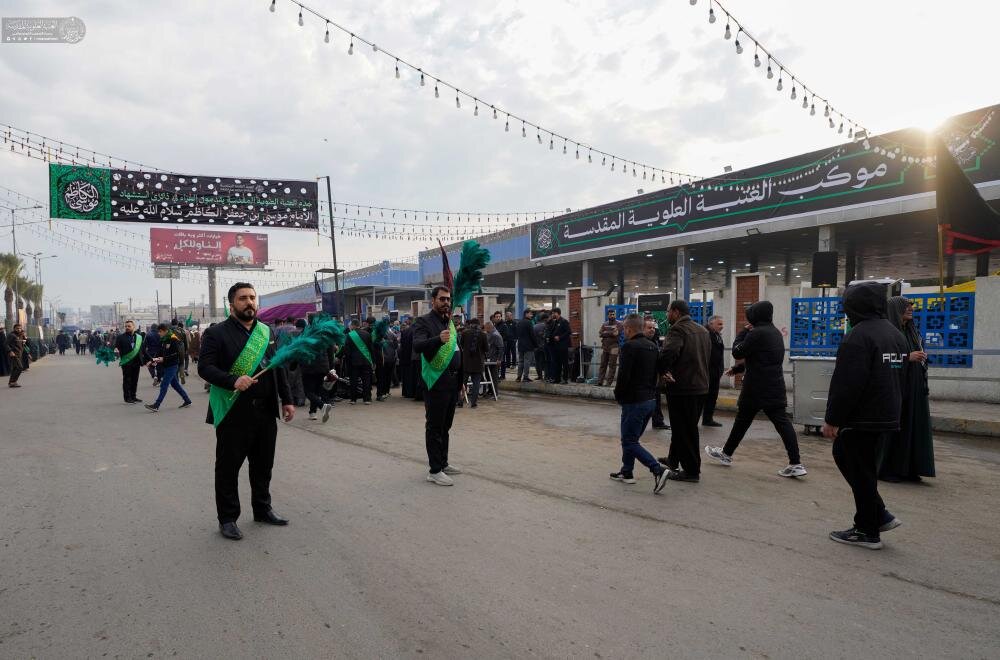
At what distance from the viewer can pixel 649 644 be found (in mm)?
2768

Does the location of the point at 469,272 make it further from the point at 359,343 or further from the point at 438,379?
the point at 359,343

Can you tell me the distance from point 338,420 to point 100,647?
23.1ft

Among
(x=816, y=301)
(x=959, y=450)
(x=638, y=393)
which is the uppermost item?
(x=816, y=301)

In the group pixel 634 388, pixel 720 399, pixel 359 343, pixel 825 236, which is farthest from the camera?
pixel 825 236

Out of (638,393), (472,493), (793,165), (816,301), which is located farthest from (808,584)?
(793,165)

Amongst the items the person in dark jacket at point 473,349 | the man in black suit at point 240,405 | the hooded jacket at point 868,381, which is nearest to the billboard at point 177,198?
the person in dark jacket at point 473,349

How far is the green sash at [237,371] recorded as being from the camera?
423 cm

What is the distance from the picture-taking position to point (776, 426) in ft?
19.5

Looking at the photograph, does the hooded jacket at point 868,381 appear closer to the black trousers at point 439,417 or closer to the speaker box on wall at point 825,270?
the black trousers at point 439,417

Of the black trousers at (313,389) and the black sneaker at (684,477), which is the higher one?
the black trousers at (313,389)

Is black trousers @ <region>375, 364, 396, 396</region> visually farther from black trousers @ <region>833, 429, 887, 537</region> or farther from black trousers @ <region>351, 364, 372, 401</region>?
black trousers @ <region>833, 429, 887, 537</region>

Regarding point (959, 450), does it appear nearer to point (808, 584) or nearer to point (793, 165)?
point (808, 584)

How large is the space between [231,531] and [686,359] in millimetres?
4174

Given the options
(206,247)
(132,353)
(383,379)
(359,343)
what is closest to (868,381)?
(359,343)
